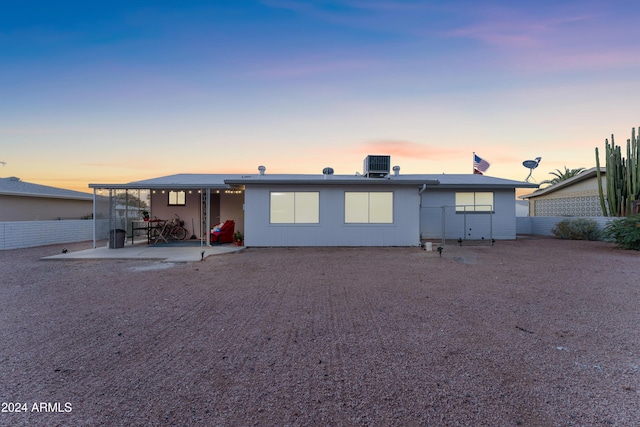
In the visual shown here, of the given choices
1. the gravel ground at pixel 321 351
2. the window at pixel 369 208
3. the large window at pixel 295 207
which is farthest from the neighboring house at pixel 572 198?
the large window at pixel 295 207

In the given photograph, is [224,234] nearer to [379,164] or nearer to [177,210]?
[177,210]

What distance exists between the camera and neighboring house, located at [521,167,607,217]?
16750 millimetres

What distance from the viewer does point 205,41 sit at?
1013cm

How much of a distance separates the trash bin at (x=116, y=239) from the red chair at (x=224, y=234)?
10.1 ft

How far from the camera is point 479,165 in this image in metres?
19.3

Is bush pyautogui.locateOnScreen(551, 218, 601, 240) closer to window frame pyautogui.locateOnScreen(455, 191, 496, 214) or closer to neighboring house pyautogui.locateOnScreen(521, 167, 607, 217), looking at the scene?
neighboring house pyautogui.locateOnScreen(521, 167, 607, 217)

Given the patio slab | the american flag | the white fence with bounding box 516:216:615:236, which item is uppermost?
the american flag

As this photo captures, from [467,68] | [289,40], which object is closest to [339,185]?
[289,40]

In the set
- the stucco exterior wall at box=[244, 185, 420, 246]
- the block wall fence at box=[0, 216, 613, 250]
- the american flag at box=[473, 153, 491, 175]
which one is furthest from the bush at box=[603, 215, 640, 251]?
the american flag at box=[473, 153, 491, 175]

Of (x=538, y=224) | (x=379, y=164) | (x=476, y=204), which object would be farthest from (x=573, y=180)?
(x=379, y=164)

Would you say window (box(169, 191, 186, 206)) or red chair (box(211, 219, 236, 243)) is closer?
red chair (box(211, 219, 236, 243))

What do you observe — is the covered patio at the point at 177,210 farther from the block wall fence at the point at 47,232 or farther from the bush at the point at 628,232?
the bush at the point at 628,232

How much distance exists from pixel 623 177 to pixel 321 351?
17.9 m

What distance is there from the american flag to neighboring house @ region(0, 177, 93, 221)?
24145 mm
